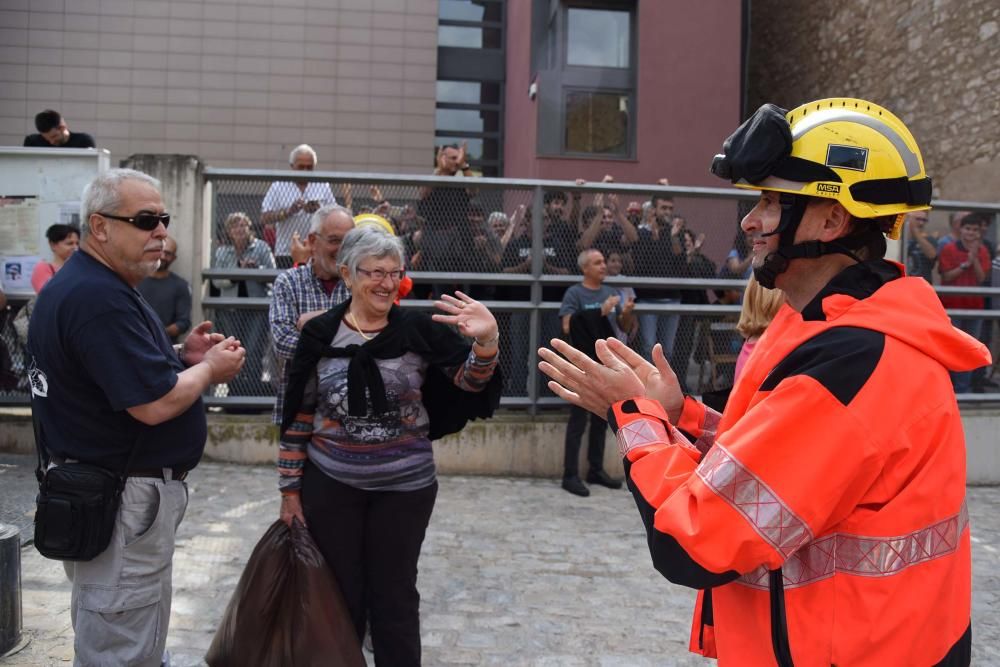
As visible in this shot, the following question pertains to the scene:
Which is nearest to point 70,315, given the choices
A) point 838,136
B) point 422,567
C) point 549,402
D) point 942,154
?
point 838,136

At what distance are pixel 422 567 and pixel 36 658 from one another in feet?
7.11

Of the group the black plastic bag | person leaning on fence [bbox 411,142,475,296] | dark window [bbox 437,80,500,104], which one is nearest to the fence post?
person leaning on fence [bbox 411,142,475,296]

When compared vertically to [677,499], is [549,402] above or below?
below

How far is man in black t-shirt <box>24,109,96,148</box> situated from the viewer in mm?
8031

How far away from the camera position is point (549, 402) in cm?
777

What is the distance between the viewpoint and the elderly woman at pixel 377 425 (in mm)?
3465

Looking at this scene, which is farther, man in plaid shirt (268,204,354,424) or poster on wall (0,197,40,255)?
poster on wall (0,197,40,255)

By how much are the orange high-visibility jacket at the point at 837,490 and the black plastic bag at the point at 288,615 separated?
1904 millimetres

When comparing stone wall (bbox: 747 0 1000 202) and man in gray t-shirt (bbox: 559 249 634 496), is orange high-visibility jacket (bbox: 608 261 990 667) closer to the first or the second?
man in gray t-shirt (bbox: 559 249 634 496)

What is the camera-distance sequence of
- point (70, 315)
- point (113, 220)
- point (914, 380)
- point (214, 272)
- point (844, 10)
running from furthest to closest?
point (844, 10) → point (214, 272) → point (113, 220) → point (70, 315) → point (914, 380)

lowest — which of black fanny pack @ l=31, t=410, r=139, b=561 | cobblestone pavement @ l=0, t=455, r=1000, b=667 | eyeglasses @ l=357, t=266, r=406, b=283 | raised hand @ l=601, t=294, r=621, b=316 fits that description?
cobblestone pavement @ l=0, t=455, r=1000, b=667

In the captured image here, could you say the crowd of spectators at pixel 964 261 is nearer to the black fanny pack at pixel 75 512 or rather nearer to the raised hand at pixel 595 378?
the raised hand at pixel 595 378

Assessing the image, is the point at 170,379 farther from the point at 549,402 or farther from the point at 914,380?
the point at 549,402

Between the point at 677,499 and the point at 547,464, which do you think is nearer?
the point at 677,499
